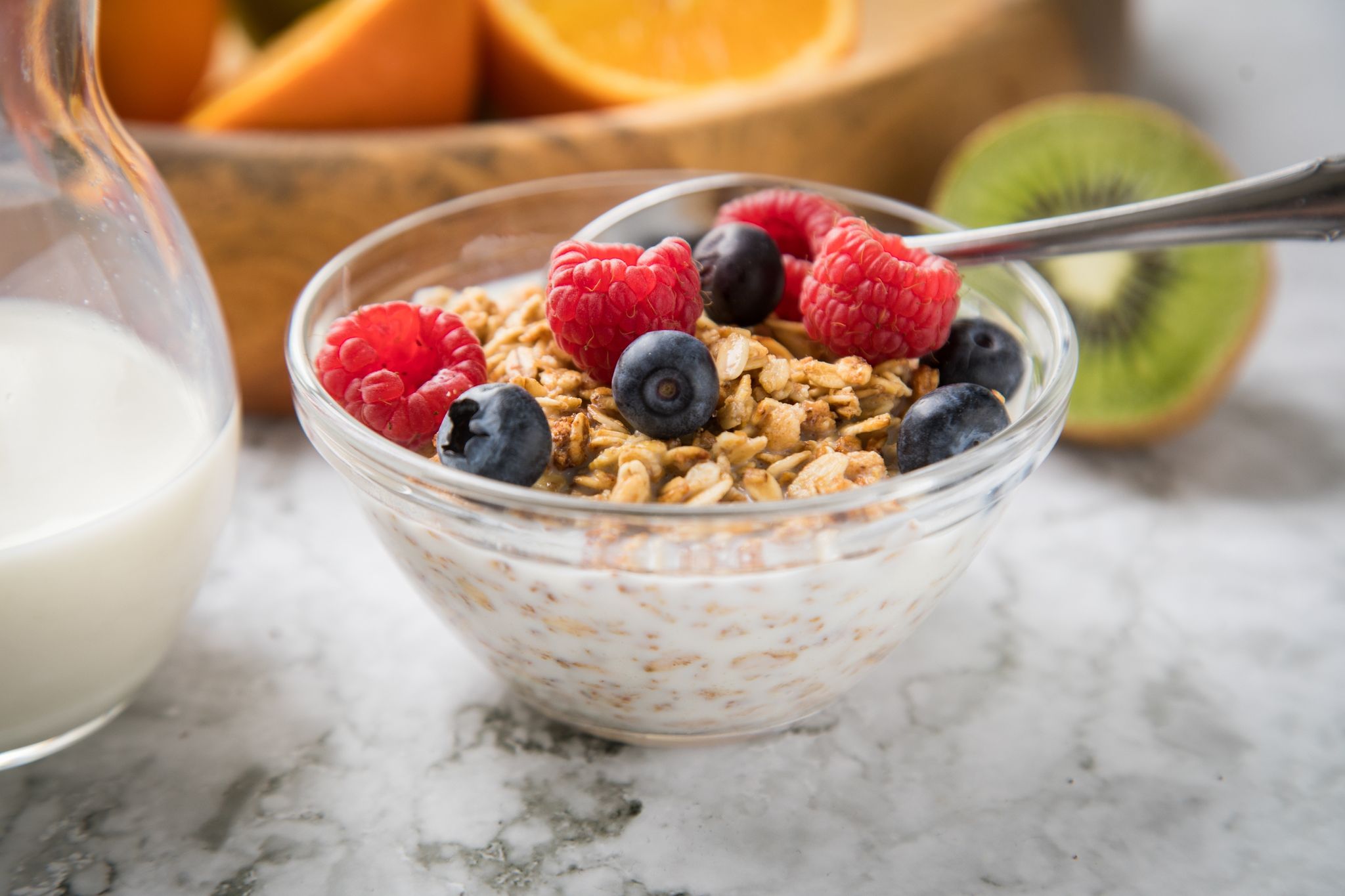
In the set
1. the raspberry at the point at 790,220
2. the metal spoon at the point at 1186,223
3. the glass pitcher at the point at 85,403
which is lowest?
the glass pitcher at the point at 85,403

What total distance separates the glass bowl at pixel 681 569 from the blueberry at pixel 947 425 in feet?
0.10

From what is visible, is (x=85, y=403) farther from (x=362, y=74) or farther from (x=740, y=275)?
(x=362, y=74)

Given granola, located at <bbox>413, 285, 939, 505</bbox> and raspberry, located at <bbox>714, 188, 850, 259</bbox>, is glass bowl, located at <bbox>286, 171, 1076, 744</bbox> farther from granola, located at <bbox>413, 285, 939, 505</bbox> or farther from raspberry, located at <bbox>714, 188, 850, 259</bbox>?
raspberry, located at <bbox>714, 188, 850, 259</bbox>

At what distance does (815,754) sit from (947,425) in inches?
11.3

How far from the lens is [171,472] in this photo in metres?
0.82

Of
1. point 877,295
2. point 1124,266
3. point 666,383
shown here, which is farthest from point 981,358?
point 1124,266

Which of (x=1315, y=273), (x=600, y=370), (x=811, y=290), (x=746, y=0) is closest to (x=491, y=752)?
(x=600, y=370)

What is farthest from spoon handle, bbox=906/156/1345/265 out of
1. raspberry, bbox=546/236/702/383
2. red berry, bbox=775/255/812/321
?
raspberry, bbox=546/236/702/383

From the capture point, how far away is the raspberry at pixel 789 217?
37.5 inches

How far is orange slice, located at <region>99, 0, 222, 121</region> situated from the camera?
1.34 meters

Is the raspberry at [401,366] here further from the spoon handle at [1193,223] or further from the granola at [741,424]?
the spoon handle at [1193,223]

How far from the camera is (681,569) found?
27.2 inches

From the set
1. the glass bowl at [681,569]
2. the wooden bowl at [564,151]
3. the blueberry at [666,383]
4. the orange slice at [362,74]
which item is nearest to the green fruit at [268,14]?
the orange slice at [362,74]

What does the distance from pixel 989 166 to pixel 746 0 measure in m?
0.48
